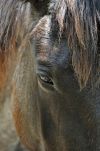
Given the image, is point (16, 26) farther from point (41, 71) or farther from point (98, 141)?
point (98, 141)

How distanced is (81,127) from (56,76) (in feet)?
0.71

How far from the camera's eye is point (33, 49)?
5.53 ft

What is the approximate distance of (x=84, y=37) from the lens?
147 cm

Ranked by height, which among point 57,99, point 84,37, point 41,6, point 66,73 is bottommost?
point 57,99

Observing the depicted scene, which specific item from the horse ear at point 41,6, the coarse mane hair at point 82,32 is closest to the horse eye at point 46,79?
the coarse mane hair at point 82,32

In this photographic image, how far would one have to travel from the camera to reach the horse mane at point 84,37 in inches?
57.3

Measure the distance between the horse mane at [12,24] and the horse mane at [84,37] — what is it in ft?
1.65

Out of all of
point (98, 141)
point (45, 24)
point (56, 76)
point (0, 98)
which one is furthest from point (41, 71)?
point (0, 98)

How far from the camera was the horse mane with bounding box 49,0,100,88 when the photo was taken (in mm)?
1455

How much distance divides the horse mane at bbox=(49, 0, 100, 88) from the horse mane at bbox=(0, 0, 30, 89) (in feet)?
1.65

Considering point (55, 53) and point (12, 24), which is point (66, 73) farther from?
point (12, 24)

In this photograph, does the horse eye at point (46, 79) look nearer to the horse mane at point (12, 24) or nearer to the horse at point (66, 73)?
the horse at point (66, 73)

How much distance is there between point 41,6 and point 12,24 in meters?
0.34

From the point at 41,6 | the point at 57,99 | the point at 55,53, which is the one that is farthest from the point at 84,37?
the point at 41,6
